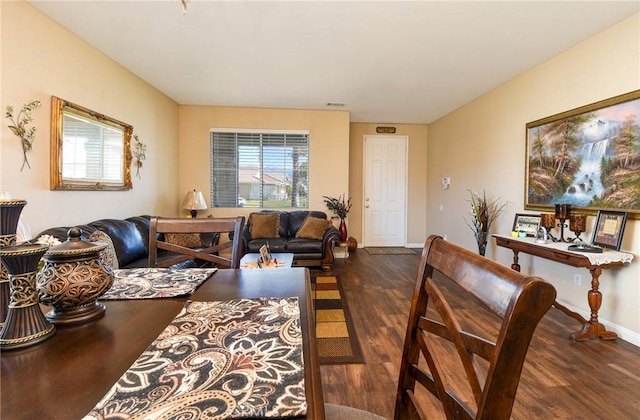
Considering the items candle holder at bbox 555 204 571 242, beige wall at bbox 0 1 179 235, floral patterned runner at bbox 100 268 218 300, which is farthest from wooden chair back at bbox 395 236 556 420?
beige wall at bbox 0 1 179 235

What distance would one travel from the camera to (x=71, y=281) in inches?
30.2

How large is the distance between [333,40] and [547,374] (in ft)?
10.4

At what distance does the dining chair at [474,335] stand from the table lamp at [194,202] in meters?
4.30

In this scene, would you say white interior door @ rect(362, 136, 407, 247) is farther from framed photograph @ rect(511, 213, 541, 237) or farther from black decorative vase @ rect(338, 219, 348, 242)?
framed photograph @ rect(511, 213, 541, 237)

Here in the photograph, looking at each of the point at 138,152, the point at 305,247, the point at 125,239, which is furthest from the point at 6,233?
the point at 305,247

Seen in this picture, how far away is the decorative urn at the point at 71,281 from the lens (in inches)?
29.8

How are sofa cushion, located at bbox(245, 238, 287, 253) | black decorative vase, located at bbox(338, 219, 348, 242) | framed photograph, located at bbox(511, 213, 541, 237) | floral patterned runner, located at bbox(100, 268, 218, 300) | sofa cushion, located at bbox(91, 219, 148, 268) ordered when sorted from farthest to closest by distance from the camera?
black decorative vase, located at bbox(338, 219, 348, 242) → sofa cushion, located at bbox(245, 238, 287, 253) → framed photograph, located at bbox(511, 213, 541, 237) → sofa cushion, located at bbox(91, 219, 148, 268) → floral patterned runner, located at bbox(100, 268, 218, 300)

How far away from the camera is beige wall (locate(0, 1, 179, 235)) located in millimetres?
2143

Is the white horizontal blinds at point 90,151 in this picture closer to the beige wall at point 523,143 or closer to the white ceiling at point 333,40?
the white ceiling at point 333,40

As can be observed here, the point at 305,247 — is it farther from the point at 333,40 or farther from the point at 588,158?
the point at 588,158

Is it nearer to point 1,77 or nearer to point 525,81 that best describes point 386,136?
point 525,81

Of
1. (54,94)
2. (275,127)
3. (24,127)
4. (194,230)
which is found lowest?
(194,230)

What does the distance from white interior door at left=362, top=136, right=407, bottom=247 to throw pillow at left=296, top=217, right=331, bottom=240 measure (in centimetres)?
172

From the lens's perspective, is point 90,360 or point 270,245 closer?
point 90,360
